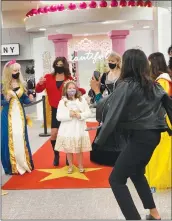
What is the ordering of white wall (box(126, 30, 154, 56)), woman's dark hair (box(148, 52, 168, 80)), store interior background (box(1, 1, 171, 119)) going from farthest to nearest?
white wall (box(126, 30, 154, 56))
store interior background (box(1, 1, 171, 119))
woman's dark hair (box(148, 52, 168, 80))

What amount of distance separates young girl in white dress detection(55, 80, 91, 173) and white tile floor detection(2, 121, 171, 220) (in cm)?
60

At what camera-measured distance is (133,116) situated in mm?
2340

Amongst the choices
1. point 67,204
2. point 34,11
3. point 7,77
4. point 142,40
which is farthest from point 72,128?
point 142,40

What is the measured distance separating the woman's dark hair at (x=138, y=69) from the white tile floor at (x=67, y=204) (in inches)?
44.8

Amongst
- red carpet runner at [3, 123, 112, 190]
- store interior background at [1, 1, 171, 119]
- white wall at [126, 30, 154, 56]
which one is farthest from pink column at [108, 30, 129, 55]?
red carpet runner at [3, 123, 112, 190]

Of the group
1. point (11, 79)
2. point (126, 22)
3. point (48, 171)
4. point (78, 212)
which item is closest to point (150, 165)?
point (78, 212)

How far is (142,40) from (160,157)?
218 inches

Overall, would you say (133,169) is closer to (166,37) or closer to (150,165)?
(150,165)

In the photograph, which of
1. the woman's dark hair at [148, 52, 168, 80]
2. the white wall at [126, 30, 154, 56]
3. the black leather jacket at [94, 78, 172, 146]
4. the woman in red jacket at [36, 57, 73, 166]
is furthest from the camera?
the white wall at [126, 30, 154, 56]

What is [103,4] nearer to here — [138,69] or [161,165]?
[161,165]

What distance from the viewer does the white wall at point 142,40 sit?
845 cm

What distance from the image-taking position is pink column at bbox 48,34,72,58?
323 inches

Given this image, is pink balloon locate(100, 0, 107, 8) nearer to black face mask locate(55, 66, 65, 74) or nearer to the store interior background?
the store interior background

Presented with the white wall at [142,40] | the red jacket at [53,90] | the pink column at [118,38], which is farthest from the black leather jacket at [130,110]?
the white wall at [142,40]
